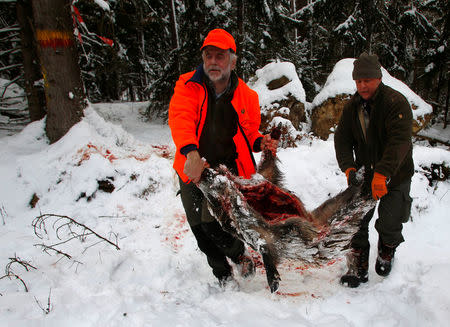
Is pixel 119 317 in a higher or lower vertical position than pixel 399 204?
lower

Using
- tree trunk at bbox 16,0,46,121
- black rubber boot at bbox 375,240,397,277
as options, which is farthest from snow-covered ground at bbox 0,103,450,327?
tree trunk at bbox 16,0,46,121

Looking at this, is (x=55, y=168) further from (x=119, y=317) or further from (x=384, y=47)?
(x=384, y=47)

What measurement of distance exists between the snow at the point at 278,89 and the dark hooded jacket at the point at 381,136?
17.1 ft

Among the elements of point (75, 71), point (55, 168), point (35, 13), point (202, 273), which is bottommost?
point (202, 273)

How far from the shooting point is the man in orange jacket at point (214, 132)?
2080 millimetres

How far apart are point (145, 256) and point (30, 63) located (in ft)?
20.1

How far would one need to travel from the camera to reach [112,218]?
3811 mm

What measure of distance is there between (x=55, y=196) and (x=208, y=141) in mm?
3290

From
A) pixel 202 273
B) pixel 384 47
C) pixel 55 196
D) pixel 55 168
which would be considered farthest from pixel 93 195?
pixel 384 47

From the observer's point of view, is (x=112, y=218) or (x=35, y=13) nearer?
(x=112, y=218)

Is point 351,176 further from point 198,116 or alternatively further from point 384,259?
point 198,116

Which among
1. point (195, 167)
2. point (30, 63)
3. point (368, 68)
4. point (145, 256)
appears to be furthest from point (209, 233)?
point (30, 63)

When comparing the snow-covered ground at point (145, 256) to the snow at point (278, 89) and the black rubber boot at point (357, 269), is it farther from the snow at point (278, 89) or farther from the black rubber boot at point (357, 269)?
the snow at point (278, 89)

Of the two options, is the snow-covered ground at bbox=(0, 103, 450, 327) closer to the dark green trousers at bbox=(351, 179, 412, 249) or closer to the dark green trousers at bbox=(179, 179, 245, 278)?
the dark green trousers at bbox=(179, 179, 245, 278)
